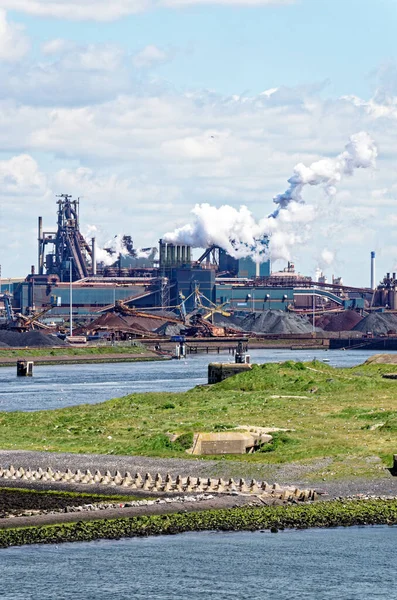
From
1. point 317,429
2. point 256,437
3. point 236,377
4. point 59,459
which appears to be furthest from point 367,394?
point 59,459

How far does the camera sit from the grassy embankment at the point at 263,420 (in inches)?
2234

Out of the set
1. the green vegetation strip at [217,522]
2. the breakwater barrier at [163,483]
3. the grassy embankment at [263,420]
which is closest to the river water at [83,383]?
the grassy embankment at [263,420]

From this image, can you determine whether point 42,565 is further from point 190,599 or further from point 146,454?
point 146,454

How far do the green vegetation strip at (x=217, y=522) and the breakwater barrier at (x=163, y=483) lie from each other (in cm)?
145

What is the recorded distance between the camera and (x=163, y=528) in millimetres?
40656

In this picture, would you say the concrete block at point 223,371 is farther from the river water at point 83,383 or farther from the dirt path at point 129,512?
the dirt path at point 129,512

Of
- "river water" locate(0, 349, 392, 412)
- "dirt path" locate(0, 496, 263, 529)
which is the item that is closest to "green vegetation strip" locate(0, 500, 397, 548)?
"dirt path" locate(0, 496, 263, 529)

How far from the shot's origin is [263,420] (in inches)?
2741

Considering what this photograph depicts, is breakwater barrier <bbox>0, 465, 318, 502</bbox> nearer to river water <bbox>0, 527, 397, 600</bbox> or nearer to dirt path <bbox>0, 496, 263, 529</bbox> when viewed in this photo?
dirt path <bbox>0, 496, 263, 529</bbox>

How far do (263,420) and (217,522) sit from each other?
93.5ft

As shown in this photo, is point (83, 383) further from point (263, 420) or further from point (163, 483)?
point (163, 483)

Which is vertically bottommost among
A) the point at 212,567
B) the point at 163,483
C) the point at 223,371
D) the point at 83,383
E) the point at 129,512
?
the point at 83,383

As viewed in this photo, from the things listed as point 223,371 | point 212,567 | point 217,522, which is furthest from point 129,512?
point 223,371

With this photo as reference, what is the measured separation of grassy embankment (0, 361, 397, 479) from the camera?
56.8 m
